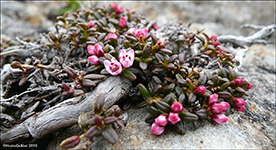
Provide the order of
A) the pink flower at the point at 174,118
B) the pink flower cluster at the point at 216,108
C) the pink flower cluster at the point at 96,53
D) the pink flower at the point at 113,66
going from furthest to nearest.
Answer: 1. the pink flower cluster at the point at 96,53
2. the pink flower at the point at 113,66
3. the pink flower cluster at the point at 216,108
4. the pink flower at the point at 174,118

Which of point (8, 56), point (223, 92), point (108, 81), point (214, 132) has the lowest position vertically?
point (214, 132)

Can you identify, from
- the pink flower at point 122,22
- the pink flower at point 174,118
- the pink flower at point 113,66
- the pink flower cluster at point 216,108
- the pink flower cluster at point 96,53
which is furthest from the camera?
the pink flower at point 122,22

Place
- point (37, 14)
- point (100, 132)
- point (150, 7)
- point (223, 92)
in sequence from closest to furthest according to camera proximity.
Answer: point (100, 132) < point (223, 92) < point (150, 7) < point (37, 14)

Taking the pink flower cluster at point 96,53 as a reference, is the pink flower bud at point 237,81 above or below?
below

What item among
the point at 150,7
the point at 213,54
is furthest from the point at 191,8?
the point at 213,54

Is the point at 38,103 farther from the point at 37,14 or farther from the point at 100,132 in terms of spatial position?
the point at 37,14

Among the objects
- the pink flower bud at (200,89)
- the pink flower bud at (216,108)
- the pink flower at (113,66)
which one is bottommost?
the pink flower bud at (216,108)

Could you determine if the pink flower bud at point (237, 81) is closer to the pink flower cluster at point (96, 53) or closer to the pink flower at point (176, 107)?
the pink flower at point (176, 107)

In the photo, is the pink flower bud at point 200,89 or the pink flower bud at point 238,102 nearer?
the pink flower bud at point 200,89

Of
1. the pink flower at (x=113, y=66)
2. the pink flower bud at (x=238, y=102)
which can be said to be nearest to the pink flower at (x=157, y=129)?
the pink flower at (x=113, y=66)
